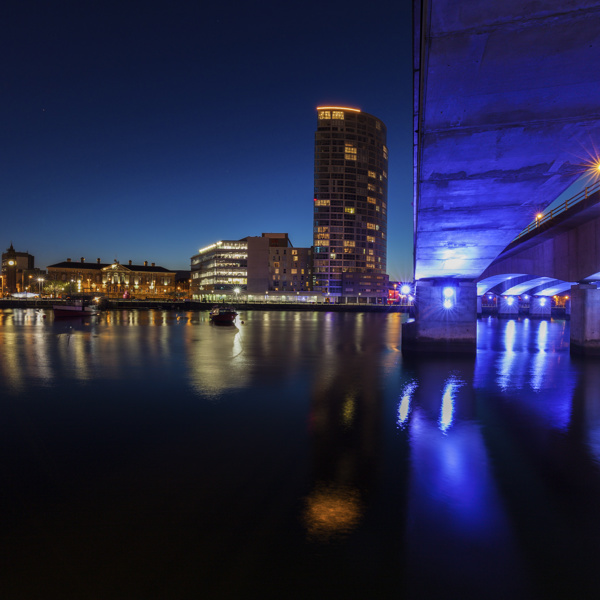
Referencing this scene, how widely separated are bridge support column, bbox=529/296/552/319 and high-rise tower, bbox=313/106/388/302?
81.5 meters

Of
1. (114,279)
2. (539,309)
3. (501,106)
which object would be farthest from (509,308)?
(114,279)

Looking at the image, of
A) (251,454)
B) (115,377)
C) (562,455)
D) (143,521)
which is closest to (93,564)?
(143,521)

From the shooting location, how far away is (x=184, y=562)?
17.9 feet

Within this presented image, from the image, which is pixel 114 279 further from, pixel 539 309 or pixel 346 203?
pixel 539 309

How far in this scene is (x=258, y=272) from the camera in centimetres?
15525

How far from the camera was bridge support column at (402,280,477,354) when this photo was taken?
85.5 feet

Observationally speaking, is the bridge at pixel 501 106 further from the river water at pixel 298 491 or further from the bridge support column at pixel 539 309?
the bridge support column at pixel 539 309

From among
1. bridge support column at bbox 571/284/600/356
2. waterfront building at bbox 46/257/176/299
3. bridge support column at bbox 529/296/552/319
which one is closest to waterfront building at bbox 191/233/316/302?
waterfront building at bbox 46/257/176/299

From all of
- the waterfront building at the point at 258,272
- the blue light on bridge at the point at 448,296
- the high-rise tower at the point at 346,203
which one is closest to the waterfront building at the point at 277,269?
the waterfront building at the point at 258,272

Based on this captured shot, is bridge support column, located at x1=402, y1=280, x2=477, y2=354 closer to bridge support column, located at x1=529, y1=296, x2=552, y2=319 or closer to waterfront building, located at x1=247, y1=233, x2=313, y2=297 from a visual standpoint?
bridge support column, located at x1=529, y1=296, x2=552, y2=319

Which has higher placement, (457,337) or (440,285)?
(440,285)

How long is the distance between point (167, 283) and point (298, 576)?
8054 inches

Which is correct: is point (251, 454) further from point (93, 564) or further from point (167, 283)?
point (167, 283)

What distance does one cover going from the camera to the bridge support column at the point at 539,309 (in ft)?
250
